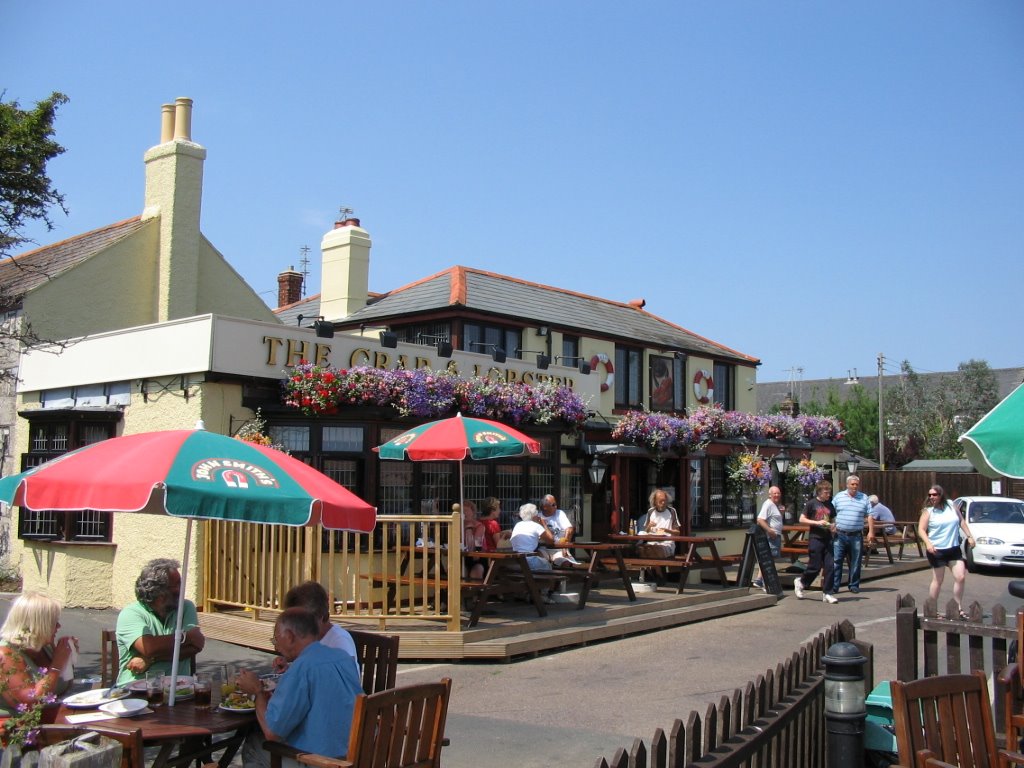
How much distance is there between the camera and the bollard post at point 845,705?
5.06 metres

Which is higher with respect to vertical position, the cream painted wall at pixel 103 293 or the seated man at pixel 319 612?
the cream painted wall at pixel 103 293

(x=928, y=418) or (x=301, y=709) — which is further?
(x=928, y=418)

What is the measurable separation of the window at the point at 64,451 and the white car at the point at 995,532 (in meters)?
16.1

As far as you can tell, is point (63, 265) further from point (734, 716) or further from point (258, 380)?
point (734, 716)

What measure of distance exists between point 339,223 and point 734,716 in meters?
18.5

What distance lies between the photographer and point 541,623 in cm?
1138

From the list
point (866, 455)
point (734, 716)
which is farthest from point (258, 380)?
point (866, 455)

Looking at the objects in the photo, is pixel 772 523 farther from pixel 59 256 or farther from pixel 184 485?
pixel 59 256

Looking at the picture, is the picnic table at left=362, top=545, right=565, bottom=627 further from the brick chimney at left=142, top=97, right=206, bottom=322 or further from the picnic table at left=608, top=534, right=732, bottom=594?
the brick chimney at left=142, top=97, right=206, bottom=322

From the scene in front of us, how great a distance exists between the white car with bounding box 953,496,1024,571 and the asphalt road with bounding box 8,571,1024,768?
253 inches

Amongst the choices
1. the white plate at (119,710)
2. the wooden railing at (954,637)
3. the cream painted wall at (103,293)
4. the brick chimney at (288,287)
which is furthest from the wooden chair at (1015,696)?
the brick chimney at (288,287)

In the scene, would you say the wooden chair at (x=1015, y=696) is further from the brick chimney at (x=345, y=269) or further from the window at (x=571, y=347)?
the brick chimney at (x=345, y=269)

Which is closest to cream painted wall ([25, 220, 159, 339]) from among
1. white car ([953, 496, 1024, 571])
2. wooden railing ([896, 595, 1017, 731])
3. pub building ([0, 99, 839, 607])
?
pub building ([0, 99, 839, 607])

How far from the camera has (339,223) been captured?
70.5 feet
